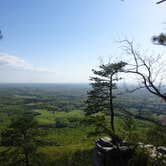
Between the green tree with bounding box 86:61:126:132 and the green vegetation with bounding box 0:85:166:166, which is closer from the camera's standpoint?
the green vegetation with bounding box 0:85:166:166

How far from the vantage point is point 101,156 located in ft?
45.7

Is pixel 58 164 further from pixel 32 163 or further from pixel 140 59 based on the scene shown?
pixel 140 59

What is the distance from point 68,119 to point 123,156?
81074mm

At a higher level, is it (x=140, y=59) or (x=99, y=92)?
(x=140, y=59)

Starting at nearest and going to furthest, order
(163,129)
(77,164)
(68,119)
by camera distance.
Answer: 1. (163,129)
2. (77,164)
3. (68,119)

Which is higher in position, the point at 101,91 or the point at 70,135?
the point at 101,91

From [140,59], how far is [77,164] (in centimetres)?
2655

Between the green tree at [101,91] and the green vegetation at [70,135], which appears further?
the green tree at [101,91]

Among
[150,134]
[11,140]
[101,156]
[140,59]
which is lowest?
[11,140]

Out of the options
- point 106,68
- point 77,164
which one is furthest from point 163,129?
point 77,164

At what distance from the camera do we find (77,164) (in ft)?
111

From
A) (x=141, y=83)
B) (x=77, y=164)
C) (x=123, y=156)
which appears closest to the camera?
(x=141, y=83)

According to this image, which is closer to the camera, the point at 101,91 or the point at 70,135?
the point at 101,91

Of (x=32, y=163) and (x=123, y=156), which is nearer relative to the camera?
(x=123, y=156)
